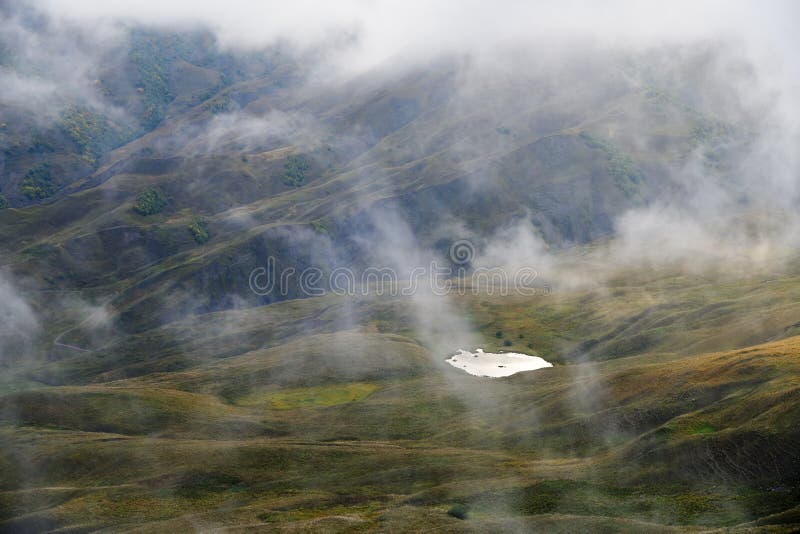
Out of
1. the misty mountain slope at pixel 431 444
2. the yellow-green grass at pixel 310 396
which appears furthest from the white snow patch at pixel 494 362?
the yellow-green grass at pixel 310 396

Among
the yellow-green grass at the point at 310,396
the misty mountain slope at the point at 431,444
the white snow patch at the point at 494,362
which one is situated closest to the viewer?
the misty mountain slope at the point at 431,444

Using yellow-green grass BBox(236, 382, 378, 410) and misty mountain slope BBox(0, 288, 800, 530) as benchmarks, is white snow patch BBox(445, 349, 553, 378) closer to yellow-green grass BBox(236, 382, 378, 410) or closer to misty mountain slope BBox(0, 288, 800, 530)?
misty mountain slope BBox(0, 288, 800, 530)

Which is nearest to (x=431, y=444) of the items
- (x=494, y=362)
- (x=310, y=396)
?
(x=310, y=396)

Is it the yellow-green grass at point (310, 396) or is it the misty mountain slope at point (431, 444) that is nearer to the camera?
the misty mountain slope at point (431, 444)

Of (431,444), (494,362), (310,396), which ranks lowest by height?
(431,444)

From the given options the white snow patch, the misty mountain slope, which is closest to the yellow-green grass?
the misty mountain slope

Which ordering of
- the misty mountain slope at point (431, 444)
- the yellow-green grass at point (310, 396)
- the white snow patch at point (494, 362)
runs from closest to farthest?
the misty mountain slope at point (431, 444)
the yellow-green grass at point (310, 396)
the white snow patch at point (494, 362)

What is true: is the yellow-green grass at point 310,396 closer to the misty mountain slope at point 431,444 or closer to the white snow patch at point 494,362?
the misty mountain slope at point 431,444

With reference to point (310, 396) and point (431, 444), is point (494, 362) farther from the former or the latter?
point (431, 444)

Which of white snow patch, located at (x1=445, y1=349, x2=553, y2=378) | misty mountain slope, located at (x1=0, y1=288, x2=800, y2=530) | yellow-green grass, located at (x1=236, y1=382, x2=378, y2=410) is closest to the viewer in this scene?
misty mountain slope, located at (x1=0, y1=288, x2=800, y2=530)

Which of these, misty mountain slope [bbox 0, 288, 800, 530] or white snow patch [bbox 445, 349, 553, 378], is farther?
white snow patch [bbox 445, 349, 553, 378]

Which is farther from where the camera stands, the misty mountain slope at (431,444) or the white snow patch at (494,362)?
the white snow patch at (494,362)

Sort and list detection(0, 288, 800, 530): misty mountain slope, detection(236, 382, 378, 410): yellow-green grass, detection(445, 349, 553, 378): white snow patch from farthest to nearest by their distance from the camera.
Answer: detection(445, 349, 553, 378): white snow patch, detection(236, 382, 378, 410): yellow-green grass, detection(0, 288, 800, 530): misty mountain slope

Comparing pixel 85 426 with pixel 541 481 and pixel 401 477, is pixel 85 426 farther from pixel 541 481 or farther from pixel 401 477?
pixel 541 481
